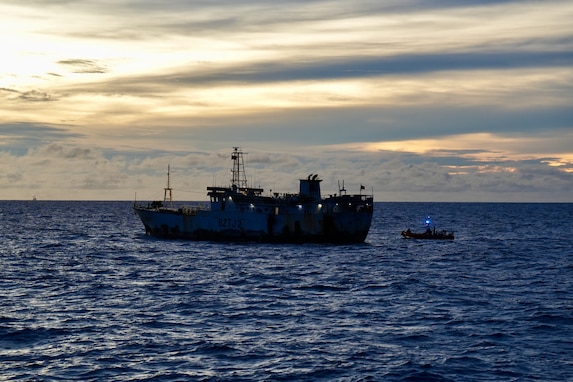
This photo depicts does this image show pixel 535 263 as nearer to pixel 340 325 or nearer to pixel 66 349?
pixel 340 325

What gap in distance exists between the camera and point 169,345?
38.4m

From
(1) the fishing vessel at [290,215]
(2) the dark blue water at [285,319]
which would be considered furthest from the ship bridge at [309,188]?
(2) the dark blue water at [285,319]

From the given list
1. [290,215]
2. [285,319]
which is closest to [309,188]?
[290,215]

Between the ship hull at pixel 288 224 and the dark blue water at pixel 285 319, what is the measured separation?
15.2 meters

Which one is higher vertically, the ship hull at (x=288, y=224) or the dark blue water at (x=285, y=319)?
the ship hull at (x=288, y=224)

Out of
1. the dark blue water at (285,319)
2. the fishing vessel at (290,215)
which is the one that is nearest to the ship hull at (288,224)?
the fishing vessel at (290,215)

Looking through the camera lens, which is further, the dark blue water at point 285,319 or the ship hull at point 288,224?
the ship hull at point 288,224

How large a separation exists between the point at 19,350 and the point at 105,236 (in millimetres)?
105740

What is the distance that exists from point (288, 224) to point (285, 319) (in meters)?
58.5

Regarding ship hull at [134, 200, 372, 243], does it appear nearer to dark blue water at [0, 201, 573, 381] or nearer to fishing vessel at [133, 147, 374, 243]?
fishing vessel at [133, 147, 374, 243]

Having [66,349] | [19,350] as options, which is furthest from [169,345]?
[19,350]

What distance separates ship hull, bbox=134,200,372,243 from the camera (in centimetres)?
10425

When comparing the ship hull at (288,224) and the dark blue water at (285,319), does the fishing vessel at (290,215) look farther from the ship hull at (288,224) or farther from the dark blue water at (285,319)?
the dark blue water at (285,319)

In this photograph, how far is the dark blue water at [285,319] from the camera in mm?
34156
